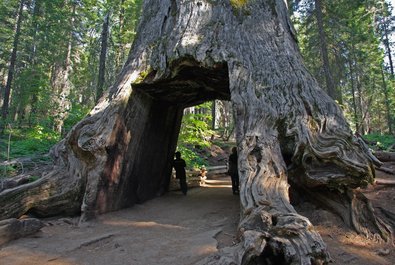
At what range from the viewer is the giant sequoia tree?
4.73 m

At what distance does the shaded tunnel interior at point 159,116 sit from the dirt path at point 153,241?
3.88 feet

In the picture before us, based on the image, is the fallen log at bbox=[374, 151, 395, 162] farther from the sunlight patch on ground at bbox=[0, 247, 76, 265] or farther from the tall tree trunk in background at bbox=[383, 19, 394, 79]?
the tall tree trunk in background at bbox=[383, 19, 394, 79]

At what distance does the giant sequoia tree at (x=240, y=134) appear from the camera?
4734 mm

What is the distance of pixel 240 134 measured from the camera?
19.6ft

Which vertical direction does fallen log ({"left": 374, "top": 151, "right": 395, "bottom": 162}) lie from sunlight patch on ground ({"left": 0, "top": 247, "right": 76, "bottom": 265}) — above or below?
above

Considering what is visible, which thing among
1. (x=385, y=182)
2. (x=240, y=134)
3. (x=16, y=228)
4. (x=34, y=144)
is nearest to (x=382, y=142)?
(x=385, y=182)

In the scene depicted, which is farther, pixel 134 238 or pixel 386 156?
pixel 386 156

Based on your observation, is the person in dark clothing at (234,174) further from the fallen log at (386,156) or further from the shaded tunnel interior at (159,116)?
the fallen log at (386,156)

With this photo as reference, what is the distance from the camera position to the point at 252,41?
7.58 meters

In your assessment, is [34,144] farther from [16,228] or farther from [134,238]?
[134,238]

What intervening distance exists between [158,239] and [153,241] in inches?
5.1

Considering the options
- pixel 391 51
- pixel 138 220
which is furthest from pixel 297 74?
pixel 391 51

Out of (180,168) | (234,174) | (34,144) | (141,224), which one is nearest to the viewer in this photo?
(141,224)

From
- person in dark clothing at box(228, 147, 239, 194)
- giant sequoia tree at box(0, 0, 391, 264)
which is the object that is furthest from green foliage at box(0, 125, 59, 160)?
person in dark clothing at box(228, 147, 239, 194)
